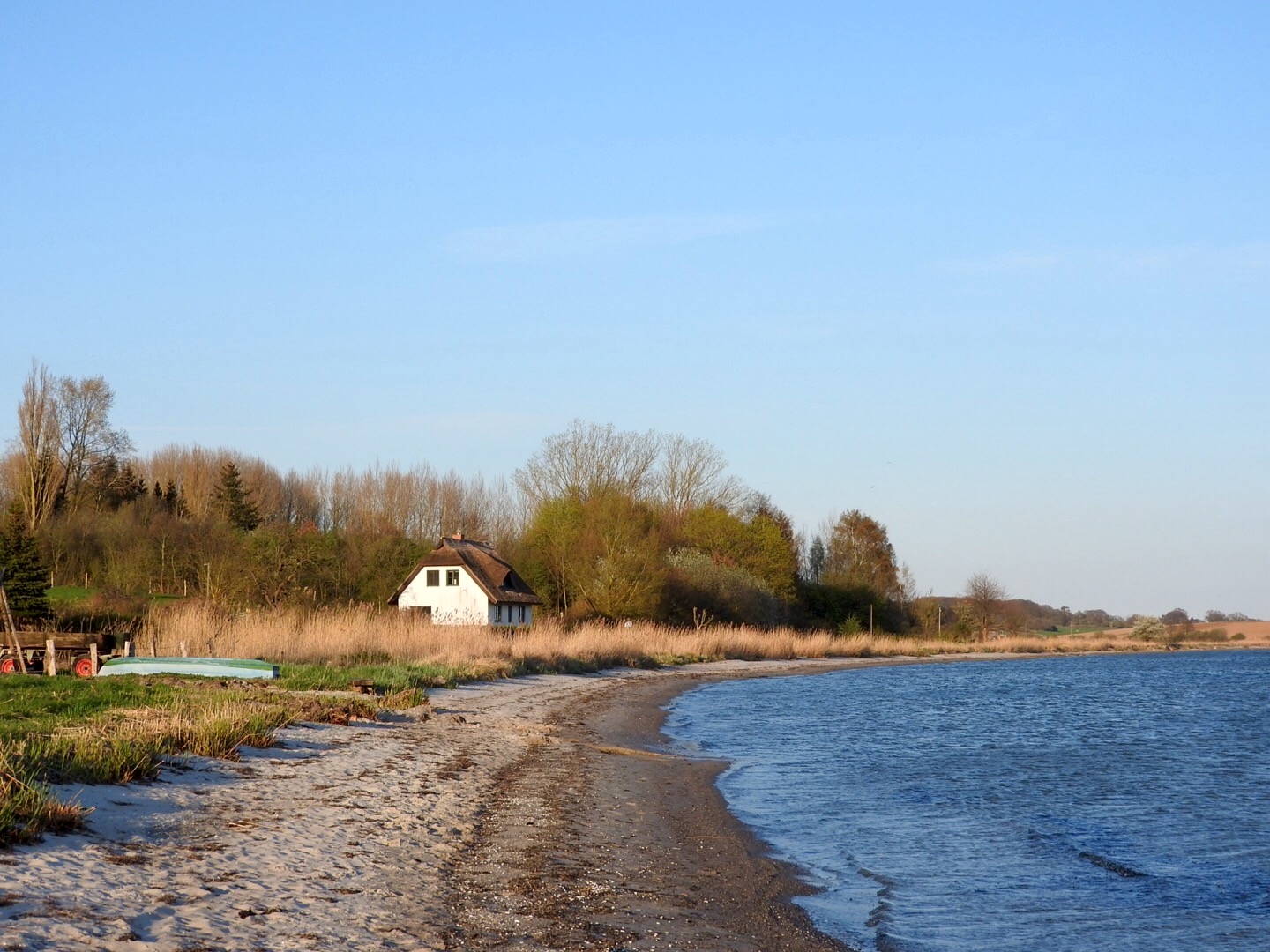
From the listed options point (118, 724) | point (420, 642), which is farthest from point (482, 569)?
point (118, 724)

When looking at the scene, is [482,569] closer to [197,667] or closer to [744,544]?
[744,544]

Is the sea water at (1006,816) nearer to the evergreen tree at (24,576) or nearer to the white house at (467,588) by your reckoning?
the evergreen tree at (24,576)

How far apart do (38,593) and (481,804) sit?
31.2m

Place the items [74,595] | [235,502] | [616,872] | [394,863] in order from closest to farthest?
[394,863]
[616,872]
[74,595]
[235,502]

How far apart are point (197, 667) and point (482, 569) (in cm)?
3463

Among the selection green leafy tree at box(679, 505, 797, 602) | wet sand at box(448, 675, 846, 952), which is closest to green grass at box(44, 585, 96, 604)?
green leafy tree at box(679, 505, 797, 602)

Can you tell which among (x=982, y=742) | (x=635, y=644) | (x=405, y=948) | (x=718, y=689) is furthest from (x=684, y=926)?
(x=635, y=644)

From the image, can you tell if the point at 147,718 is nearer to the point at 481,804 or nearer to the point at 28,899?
the point at 481,804

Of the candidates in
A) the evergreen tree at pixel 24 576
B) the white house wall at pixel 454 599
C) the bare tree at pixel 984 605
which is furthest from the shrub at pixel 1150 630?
the evergreen tree at pixel 24 576

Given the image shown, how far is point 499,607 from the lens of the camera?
53312mm

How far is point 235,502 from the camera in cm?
6475

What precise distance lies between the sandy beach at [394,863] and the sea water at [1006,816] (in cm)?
91

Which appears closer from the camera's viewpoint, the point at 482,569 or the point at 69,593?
the point at 69,593

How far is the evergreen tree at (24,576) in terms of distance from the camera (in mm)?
35622
